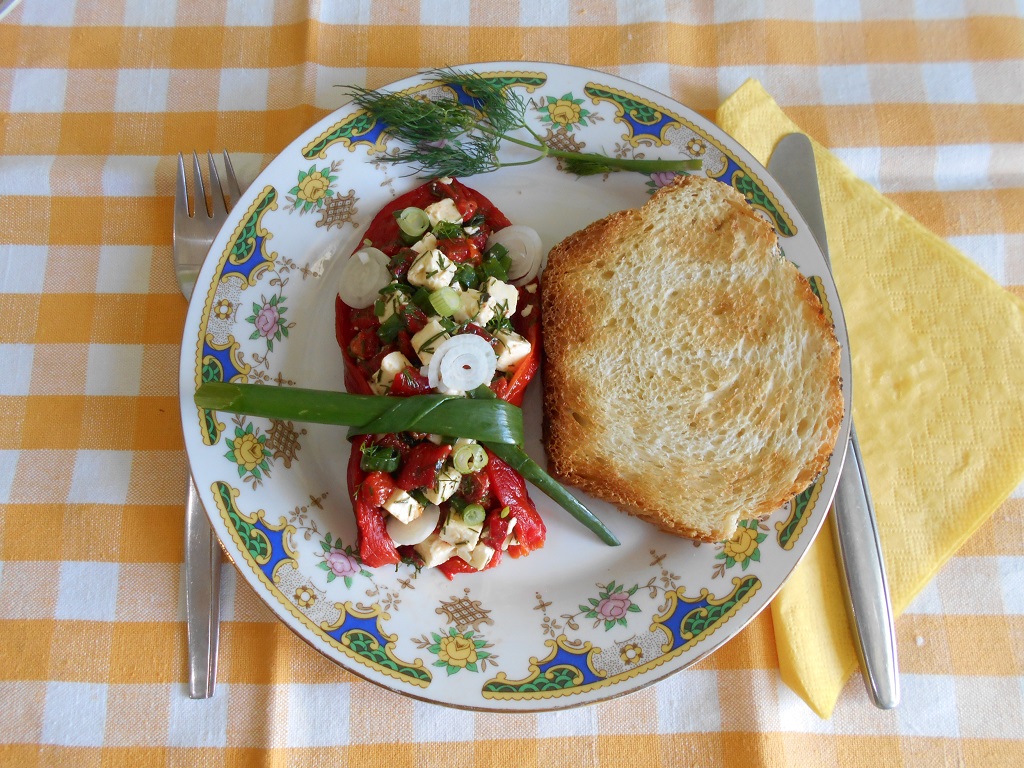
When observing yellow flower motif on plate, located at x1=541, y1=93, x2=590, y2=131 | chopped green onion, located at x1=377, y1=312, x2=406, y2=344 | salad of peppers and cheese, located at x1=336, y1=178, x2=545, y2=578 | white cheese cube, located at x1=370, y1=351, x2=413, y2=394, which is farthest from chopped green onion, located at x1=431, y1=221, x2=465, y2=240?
yellow flower motif on plate, located at x1=541, y1=93, x2=590, y2=131

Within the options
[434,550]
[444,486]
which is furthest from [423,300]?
[434,550]

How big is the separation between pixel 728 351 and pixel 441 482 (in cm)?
121

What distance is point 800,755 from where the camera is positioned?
2.87m

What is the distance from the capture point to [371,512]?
2492 mm

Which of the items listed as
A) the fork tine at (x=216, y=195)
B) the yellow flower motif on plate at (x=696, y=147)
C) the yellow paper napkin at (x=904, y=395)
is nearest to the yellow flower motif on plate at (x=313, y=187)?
the fork tine at (x=216, y=195)

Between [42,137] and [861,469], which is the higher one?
[42,137]

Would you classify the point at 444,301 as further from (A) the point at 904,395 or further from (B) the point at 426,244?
(A) the point at 904,395

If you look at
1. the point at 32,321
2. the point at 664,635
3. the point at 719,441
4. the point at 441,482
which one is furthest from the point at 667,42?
the point at 32,321

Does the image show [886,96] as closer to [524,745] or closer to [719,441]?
[719,441]

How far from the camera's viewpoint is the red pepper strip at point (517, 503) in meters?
2.56

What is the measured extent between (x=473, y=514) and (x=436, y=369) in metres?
0.52

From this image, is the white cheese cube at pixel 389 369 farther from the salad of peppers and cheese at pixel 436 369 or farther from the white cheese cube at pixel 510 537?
the white cheese cube at pixel 510 537

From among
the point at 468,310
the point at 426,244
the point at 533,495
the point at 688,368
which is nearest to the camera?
the point at 468,310

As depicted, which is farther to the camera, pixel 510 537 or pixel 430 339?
pixel 510 537
